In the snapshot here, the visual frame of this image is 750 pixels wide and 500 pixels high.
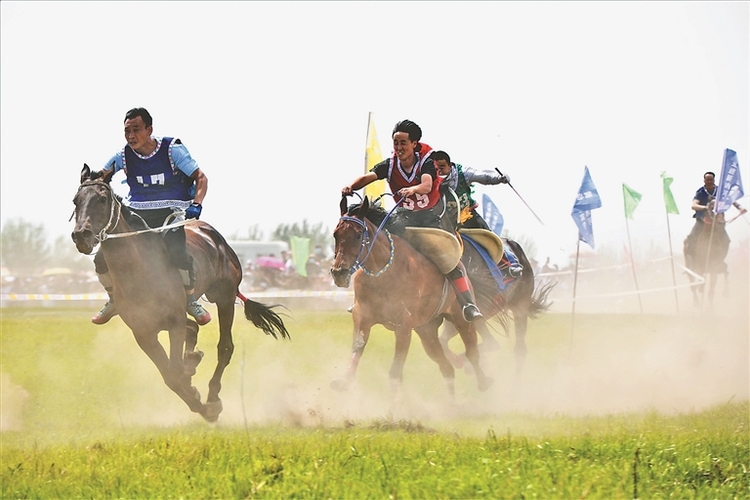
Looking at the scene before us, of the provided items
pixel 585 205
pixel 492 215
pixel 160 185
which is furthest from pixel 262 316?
pixel 492 215

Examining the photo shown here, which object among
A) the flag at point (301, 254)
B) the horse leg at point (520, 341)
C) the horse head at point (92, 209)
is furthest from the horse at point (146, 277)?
the flag at point (301, 254)

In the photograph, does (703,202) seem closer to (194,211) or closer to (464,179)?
(464,179)

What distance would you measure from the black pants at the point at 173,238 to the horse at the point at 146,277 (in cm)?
7

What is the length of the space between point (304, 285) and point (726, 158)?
1871 centimetres

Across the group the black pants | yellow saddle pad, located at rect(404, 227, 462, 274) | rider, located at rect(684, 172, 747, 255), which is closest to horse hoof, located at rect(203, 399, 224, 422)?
the black pants

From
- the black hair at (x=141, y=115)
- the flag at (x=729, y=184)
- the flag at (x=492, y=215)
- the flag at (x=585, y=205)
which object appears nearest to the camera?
the black hair at (x=141, y=115)

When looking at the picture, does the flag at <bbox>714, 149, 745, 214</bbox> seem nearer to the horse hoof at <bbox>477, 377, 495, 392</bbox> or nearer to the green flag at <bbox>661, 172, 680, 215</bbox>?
the green flag at <bbox>661, 172, 680, 215</bbox>

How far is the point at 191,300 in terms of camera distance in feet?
41.4

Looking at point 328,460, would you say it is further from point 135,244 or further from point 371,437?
point 135,244

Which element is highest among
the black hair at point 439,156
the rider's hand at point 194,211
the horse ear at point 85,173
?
the black hair at point 439,156

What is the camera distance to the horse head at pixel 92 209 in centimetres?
1090

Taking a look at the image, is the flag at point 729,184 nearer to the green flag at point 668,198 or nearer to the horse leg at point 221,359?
the green flag at point 668,198

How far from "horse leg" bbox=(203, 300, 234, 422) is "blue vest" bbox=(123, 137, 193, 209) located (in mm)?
1897

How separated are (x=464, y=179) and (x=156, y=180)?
4.77m
